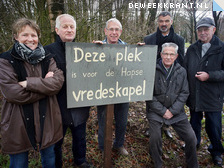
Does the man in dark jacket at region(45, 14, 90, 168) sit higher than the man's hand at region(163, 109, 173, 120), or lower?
higher

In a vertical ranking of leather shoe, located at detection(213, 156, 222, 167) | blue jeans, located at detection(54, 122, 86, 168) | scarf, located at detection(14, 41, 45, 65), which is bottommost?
leather shoe, located at detection(213, 156, 222, 167)

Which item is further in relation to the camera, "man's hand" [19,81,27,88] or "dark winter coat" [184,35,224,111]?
"dark winter coat" [184,35,224,111]

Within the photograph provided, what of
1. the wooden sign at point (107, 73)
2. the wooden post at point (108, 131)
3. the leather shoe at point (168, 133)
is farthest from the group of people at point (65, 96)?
the leather shoe at point (168, 133)

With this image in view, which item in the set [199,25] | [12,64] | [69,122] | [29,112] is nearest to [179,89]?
[199,25]

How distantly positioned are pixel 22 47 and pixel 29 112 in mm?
649

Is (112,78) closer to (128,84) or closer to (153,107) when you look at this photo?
(128,84)

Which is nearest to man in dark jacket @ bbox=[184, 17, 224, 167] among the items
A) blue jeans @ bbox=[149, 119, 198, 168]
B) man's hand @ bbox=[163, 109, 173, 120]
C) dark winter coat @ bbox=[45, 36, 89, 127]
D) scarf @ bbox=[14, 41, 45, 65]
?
blue jeans @ bbox=[149, 119, 198, 168]

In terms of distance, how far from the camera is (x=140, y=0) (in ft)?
30.8

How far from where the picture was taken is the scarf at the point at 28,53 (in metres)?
1.54

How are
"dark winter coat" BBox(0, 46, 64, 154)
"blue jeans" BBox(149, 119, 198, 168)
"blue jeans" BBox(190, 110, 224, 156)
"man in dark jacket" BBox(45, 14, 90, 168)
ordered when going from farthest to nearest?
"blue jeans" BBox(190, 110, 224, 156)
"blue jeans" BBox(149, 119, 198, 168)
"man in dark jacket" BBox(45, 14, 90, 168)
"dark winter coat" BBox(0, 46, 64, 154)

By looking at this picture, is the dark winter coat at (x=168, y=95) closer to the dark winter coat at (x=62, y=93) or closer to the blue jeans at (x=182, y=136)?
the blue jeans at (x=182, y=136)

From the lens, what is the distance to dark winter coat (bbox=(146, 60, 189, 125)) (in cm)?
234

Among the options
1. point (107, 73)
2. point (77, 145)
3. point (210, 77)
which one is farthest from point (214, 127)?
point (77, 145)

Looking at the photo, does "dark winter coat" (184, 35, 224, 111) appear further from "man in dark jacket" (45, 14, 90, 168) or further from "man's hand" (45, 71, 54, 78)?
"man's hand" (45, 71, 54, 78)
